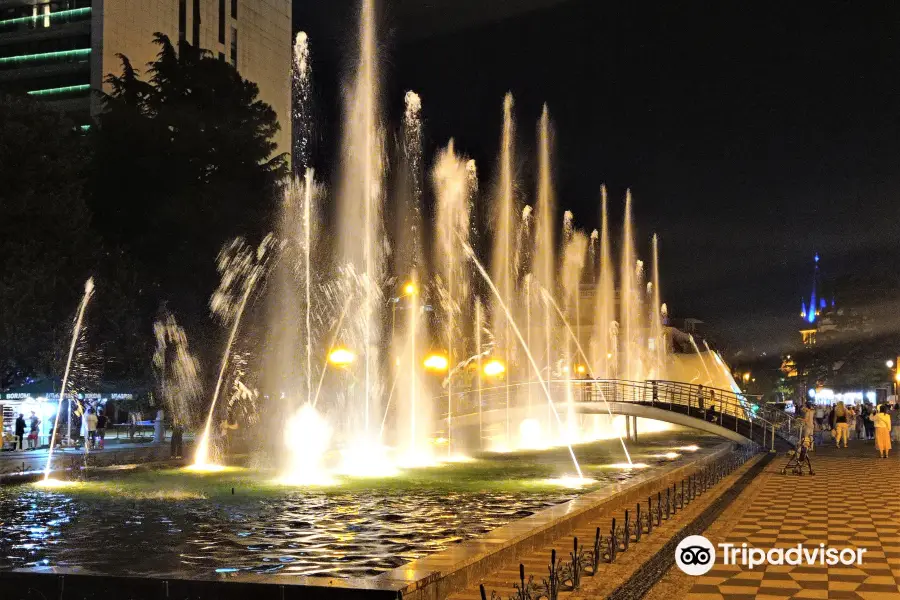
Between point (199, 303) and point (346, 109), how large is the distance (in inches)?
318

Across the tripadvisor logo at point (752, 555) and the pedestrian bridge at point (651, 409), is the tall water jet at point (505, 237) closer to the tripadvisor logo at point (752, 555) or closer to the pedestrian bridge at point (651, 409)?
the pedestrian bridge at point (651, 409)

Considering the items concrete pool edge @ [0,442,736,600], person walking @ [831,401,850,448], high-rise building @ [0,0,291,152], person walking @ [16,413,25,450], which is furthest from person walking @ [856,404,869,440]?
high-rise building @ [0,0,291,152]

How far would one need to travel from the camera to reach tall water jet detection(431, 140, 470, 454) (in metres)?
44.7

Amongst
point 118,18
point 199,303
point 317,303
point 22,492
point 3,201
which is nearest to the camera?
Result: point 22,492

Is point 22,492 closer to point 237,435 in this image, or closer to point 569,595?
point 569,595

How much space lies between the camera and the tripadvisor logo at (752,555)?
1134 centimetres

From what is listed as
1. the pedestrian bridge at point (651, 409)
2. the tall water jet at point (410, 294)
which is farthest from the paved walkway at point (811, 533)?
the tall water jet at point (410, 294)

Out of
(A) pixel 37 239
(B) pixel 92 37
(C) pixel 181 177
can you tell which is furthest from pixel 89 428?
(B) pixel 92 37

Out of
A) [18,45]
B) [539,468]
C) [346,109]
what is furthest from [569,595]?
[18,45]

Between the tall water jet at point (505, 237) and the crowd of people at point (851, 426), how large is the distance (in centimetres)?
1091

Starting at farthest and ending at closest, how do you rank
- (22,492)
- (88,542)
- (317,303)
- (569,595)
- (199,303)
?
1. (317,303)
2. (199,303)
3. (22,492)
4. (88,542)
5. (569,595)

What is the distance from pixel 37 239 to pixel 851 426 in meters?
30.5

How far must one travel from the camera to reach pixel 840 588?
1002 centimetres

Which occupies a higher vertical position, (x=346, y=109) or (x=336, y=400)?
(x=346, y=109)
